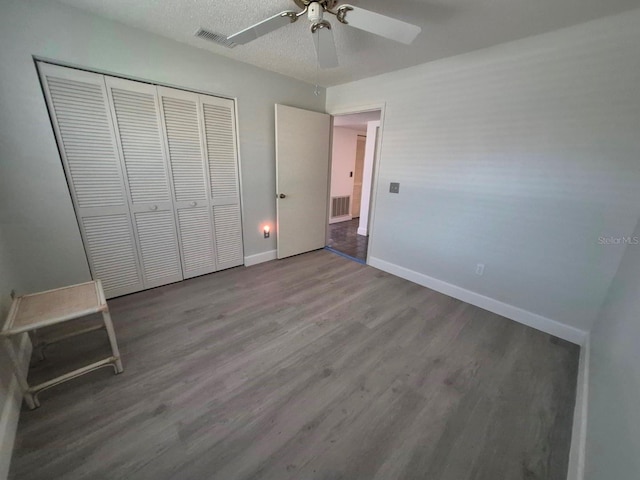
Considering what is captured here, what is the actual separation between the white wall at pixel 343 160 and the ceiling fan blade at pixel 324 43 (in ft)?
10.6

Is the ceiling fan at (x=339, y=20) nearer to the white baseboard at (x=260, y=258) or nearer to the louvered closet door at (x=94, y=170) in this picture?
the louvered closet door at (x=94, y=170)

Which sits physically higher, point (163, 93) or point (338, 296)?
point (163, 93)

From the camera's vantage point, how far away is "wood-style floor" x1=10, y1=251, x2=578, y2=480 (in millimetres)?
1126

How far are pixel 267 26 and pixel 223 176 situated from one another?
1.63 m

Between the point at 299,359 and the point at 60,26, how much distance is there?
111 inches

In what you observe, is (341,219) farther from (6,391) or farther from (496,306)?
(6,391)

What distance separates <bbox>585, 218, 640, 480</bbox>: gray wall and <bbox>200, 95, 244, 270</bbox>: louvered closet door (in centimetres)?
306

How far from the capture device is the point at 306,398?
143 centimetres

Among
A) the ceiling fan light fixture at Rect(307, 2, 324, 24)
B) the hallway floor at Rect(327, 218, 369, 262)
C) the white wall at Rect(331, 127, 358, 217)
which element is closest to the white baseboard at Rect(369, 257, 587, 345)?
the hallway floor at Rect(327, 218, 369, 262)

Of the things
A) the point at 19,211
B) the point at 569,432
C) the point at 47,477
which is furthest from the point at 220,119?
the point at 569,432

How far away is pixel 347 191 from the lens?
5547 mm

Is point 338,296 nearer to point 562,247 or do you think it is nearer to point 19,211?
point 562,247

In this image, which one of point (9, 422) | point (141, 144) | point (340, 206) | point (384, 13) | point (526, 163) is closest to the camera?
point (9, 422)

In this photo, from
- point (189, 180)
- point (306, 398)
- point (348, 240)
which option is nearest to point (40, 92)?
point (189, 180)
